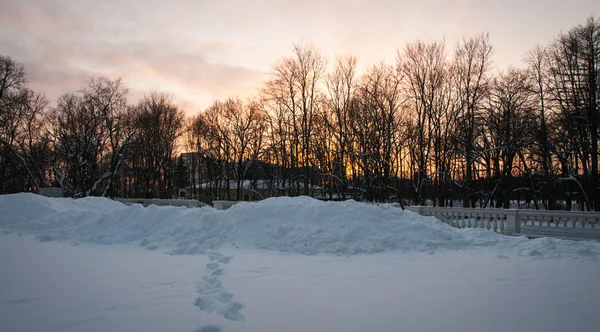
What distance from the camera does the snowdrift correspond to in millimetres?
8555

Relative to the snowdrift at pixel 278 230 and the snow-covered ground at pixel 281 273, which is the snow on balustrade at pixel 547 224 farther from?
the snow-covered ground at pixel 281 273

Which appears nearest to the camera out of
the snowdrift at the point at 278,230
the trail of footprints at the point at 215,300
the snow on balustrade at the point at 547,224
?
the trail of footprints at the point at 215,300

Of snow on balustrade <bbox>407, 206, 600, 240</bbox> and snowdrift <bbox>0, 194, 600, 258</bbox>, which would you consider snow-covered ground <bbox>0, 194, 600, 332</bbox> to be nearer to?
snowdrift <bbox>0, 194, 600, 258</bbox>

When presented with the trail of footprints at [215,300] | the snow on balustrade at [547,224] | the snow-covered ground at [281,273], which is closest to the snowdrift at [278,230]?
the snow-covered ground at [281,273]

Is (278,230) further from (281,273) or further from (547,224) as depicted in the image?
(547,224)

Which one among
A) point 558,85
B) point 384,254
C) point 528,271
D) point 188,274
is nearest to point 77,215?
point 188,274

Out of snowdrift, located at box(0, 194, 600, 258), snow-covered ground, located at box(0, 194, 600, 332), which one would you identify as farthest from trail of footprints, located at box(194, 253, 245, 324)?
snowdrift, located at box(0, 194, 600, 258)

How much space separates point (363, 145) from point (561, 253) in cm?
1927

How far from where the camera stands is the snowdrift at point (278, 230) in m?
8.55

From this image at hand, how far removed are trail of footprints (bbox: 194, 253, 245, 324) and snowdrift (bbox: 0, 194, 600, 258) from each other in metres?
2.74

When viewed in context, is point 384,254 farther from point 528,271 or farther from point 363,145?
point 363,145

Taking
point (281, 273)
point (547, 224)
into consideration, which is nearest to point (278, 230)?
point (281, 273)

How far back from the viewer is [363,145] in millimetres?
26844

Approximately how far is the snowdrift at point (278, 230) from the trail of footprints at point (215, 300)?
2742mm
